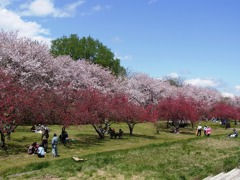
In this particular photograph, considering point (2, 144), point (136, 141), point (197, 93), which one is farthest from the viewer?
point (197, 93)

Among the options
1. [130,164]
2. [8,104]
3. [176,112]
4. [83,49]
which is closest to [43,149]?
[8,104]

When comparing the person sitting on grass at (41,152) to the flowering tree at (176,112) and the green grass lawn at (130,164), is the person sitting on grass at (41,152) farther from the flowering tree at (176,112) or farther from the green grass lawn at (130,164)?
the flowering tree at (176,112)

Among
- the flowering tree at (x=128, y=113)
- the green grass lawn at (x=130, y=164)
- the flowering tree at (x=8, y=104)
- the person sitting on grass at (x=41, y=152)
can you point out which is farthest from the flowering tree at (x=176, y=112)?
the person sitting on grass at (x=41, y=152)

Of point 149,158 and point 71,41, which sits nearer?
point 149,158

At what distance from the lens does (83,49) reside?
81.9 meters

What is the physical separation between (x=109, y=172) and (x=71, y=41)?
226 feet

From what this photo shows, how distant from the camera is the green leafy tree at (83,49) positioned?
8094cm

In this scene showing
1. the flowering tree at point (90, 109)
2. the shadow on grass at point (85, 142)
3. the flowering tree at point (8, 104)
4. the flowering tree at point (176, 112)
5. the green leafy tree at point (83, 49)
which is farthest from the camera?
the green leafy tree at point (83, 49)

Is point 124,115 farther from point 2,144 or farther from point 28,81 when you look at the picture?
point 2,144

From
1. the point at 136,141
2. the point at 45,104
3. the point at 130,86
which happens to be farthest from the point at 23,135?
the point at 130,86

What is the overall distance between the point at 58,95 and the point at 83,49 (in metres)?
42.6

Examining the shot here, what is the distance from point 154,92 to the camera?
76.6 meters

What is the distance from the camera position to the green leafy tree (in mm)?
80938

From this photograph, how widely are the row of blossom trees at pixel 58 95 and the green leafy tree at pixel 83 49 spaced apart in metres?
13.3
